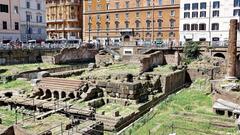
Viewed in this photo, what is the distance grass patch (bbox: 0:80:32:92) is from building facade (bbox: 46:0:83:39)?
44.6 m

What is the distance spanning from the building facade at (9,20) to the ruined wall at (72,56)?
28.0 feet

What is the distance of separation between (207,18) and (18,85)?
3889 centimetres

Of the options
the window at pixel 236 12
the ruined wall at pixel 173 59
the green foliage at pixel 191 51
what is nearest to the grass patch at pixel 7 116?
the ruined wall at pixel 173 59

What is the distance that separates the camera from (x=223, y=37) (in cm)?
5578

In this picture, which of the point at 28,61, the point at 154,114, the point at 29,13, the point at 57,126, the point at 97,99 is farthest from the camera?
the point at 29,13

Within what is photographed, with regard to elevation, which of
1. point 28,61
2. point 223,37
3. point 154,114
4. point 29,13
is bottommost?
point 154,114

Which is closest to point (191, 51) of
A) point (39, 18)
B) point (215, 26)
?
point (215, 26)

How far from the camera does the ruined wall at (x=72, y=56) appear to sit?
152 feet

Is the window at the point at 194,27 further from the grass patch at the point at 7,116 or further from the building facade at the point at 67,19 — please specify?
the grass patch at the point at 7,116

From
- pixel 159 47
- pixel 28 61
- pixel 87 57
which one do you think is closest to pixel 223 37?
pixel 159 47

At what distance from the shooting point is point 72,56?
4988 centimetres

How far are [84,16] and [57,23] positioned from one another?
28.4 feet

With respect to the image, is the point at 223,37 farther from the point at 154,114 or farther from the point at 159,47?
the point at 154,114

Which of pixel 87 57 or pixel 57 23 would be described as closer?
pixel 87 57
